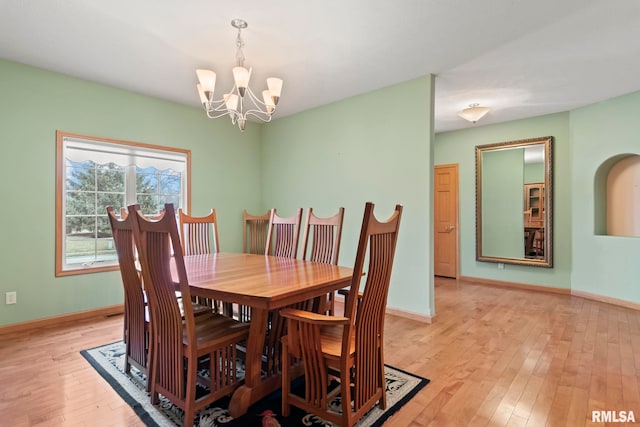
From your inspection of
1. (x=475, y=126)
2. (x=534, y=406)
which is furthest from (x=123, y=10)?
(x=475, y=126)

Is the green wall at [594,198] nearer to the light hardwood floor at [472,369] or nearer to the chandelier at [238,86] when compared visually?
the light hardwood floor at [472,369]

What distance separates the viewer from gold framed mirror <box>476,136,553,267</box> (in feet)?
15.4

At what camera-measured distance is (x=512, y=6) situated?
2205 mm

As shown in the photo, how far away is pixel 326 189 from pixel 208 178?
1626 mm

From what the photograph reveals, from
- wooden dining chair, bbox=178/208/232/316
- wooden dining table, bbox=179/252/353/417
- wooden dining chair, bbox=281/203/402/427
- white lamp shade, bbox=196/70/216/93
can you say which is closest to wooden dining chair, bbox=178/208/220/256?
wooden dining chair, bbox=178/208/232/316

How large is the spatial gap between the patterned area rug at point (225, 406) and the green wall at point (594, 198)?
3478mm

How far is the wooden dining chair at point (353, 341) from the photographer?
1476 mm

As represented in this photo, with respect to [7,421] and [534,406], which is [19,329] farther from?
[534,406]

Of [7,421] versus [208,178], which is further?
[208,178]

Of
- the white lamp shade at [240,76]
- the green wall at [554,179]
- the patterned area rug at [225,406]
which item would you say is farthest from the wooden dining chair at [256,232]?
the green wall at [554,179]

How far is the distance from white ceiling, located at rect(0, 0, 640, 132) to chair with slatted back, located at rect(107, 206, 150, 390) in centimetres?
146

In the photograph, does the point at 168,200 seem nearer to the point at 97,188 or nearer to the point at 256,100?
the point at 97,188

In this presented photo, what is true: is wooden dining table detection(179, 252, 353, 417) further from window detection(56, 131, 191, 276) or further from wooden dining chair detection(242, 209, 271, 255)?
window detection(56, 131, 191, 276)

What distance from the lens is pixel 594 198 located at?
4223mm
